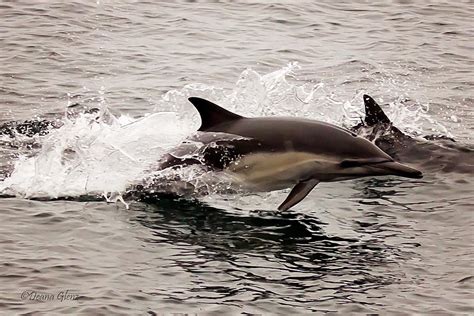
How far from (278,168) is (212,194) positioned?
1.01 m

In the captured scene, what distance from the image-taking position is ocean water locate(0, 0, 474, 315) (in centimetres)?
1010

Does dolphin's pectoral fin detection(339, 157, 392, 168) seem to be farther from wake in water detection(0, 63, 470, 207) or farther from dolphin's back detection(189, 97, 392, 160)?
wake in water detection(0, 63, 470, 207)

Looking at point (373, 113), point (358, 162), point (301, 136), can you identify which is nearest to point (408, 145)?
point (373, 113)

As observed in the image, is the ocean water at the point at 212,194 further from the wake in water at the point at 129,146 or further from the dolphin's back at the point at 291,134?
the dolphin's back at the point at 291,134

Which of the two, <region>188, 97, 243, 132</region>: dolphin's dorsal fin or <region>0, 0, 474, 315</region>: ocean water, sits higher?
<region>188, 97, 243, 132</region>: dolphin's dorsal fin

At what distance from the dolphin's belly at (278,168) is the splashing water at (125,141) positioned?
55cm

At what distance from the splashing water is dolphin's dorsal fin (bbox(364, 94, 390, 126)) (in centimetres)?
101

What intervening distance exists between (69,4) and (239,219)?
13.9 meters

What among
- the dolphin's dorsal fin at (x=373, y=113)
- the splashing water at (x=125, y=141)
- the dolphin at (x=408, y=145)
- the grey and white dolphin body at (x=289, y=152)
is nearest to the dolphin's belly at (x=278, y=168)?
the grey and white dolphin body at (x=289, y=152)

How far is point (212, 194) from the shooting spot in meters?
12.8

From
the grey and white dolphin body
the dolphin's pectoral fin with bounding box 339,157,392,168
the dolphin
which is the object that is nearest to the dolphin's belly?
the grey and white dolphin body

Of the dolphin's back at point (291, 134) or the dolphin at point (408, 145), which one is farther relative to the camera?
the dolphin at point (408, 145)

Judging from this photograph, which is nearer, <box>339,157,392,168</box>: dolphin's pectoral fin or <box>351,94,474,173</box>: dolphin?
<box>339,157,392,168</box>: dolphin's pectoral fin

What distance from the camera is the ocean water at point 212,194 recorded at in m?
10.1
